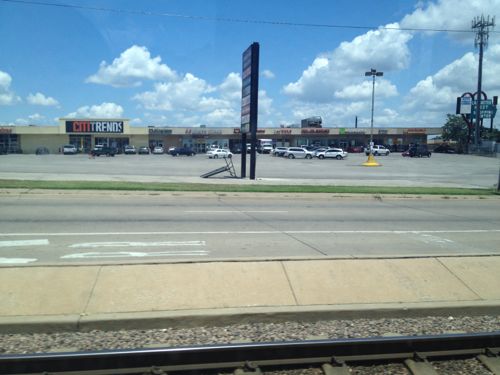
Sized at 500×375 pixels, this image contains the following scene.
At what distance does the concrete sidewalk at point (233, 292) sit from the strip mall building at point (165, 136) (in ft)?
284

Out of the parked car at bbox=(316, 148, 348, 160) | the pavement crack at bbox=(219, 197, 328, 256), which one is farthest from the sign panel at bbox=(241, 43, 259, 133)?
the parked car at bbox=(316, 148, 348, 160)

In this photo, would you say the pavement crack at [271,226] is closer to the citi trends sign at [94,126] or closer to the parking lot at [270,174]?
the parking lot at [270,174]

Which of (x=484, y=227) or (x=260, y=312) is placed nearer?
(x=260, y=312)

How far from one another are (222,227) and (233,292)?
225 inches

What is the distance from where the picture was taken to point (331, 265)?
7.19 meters

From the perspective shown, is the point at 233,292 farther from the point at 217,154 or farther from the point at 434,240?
the point at 217,154

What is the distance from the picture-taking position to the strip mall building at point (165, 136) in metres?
91.2

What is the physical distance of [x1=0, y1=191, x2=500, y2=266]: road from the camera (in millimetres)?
8875

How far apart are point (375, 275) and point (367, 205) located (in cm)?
1137

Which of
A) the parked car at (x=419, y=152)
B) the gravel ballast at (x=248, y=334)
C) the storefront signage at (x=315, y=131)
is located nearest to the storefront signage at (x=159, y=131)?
the storefront signage at (x=315, y=131)

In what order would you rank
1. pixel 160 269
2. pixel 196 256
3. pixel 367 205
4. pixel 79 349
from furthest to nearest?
pixel 367 205, pixel 196 256, pixel 160 269, pixel 79 349

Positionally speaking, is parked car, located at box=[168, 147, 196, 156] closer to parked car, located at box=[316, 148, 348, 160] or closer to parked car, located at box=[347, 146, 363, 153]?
parked car, located at box=[316, 148, 348, 160]

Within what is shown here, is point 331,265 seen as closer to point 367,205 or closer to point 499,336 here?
point 499,336

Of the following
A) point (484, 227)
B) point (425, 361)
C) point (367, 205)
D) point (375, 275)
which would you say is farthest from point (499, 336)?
point (367, 205)
